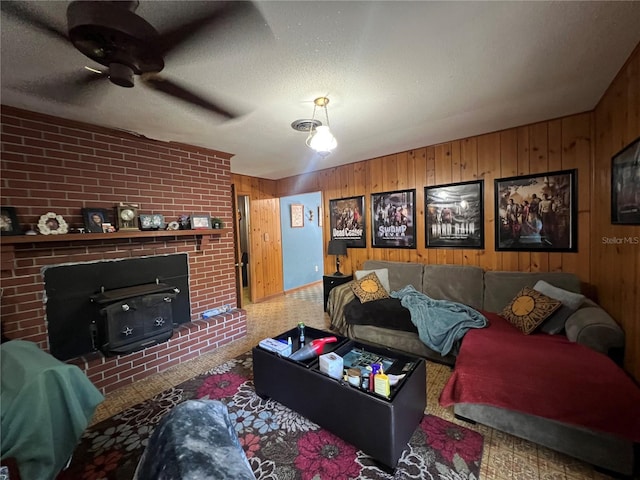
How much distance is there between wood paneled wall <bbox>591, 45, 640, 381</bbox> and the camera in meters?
1.60

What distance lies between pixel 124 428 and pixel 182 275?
1.41 meters

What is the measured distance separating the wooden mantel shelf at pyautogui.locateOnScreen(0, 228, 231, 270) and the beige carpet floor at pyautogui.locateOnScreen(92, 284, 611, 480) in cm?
127

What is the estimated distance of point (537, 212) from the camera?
106 inches

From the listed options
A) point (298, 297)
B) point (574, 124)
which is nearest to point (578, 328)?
point (574, 124)

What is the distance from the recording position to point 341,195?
417 cm

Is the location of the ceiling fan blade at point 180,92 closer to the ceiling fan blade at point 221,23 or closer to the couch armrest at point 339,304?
the ceiling fan blade at point 221,23

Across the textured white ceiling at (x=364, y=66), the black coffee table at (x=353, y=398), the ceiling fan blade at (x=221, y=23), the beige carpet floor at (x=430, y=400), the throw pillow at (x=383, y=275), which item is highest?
the textured white ceiling at (x=364, y=66)

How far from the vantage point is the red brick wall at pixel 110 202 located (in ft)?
6.41

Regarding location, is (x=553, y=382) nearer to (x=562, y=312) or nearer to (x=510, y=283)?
(x=562, y=312)

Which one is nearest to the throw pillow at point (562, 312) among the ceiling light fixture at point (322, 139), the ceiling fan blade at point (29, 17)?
the ceiling light fixture at point (322, 139)

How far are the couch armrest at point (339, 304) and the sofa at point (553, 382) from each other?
0.68 metres

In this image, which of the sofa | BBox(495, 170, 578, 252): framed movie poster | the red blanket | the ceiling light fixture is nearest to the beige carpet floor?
the sofa

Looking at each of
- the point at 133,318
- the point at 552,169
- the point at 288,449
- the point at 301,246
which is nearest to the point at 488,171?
the point at 552,169

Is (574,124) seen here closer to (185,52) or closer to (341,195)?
(341,195)
